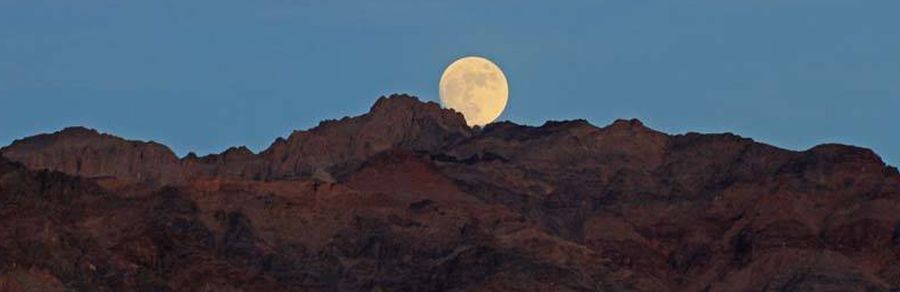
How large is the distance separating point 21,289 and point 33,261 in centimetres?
577

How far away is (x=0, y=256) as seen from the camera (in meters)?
186

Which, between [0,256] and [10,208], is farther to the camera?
[10,208]

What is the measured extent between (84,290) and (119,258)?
1197cm

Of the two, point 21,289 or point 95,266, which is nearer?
point 21,289

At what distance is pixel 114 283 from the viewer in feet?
633

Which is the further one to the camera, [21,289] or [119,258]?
[119,258]

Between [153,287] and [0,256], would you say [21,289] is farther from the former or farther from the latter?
[153,287]

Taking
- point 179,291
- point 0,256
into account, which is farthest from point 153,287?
point 0,256

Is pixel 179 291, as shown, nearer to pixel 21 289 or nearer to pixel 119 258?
pixel 119 258

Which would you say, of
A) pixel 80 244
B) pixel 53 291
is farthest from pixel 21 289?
pixel 80 244

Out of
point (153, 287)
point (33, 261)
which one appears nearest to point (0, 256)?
point (33, 261)

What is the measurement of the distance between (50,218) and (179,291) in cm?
841

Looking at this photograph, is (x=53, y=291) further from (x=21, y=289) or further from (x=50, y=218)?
(x=50, y=218)

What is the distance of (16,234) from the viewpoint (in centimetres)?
19138
